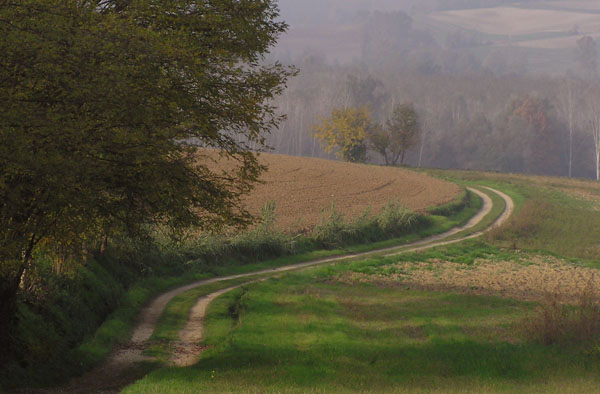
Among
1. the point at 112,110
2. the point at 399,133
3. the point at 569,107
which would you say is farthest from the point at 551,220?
the point at 569,107

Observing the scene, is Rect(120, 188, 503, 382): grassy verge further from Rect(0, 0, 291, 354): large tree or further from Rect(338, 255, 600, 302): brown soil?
Rect(0, 0, 291, 354): large tree

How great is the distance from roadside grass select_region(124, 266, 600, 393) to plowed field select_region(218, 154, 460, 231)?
65.8ft

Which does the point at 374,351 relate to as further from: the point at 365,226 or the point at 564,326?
the point at 365,226

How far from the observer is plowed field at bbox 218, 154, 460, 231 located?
160 ft

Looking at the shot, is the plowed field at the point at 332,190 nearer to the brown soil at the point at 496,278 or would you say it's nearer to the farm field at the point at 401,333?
the brown soil at the point at 496,278

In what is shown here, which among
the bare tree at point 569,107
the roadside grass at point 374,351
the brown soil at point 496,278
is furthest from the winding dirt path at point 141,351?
the bare tree at point 569,107

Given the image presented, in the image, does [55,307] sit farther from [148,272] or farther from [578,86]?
[578,86]

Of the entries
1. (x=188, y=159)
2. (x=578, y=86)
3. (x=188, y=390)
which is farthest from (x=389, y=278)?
(x=578, y=86)

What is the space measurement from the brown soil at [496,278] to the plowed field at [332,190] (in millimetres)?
11523

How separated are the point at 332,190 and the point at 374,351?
4582 cm

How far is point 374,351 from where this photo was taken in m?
16.5

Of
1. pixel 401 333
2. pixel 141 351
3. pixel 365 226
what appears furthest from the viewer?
pixel 365 226

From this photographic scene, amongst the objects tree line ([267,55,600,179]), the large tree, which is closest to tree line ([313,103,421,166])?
tree line ([267,55,600,179])

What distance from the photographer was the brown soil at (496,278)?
27.2 meters
